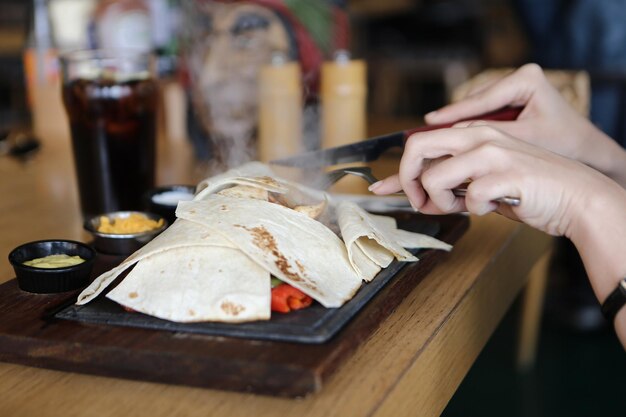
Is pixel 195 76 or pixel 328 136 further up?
pixel 195 76

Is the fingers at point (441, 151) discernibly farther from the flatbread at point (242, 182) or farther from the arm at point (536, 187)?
the flatbread at point (242, 182)

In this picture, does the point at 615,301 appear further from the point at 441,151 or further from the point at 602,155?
the point at 602,155

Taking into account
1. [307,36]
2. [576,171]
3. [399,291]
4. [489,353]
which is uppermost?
[307,36]

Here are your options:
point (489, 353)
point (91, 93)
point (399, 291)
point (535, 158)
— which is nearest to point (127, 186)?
point (91, 93)

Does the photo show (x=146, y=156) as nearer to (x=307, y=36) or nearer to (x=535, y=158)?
(x=307, y=36)

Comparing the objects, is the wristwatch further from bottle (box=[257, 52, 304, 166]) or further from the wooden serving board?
bottle (box=[257, 52, 304, 166])

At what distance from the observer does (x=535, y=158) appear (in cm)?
98

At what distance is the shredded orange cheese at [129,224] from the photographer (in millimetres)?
1223

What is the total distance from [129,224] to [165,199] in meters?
Answer: 0.18

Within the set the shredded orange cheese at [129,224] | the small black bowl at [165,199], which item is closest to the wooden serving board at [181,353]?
the shredded orange cheese at [129,224]

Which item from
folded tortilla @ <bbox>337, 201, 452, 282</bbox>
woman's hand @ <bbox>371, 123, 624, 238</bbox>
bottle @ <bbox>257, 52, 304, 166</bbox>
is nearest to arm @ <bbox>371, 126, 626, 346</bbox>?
woman's hand @ <bbox>371, 123, 624, 238</bbox>

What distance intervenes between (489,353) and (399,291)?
1911mm

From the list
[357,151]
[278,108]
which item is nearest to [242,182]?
[357,151]

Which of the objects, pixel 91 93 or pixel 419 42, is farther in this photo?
pixel 419 42
